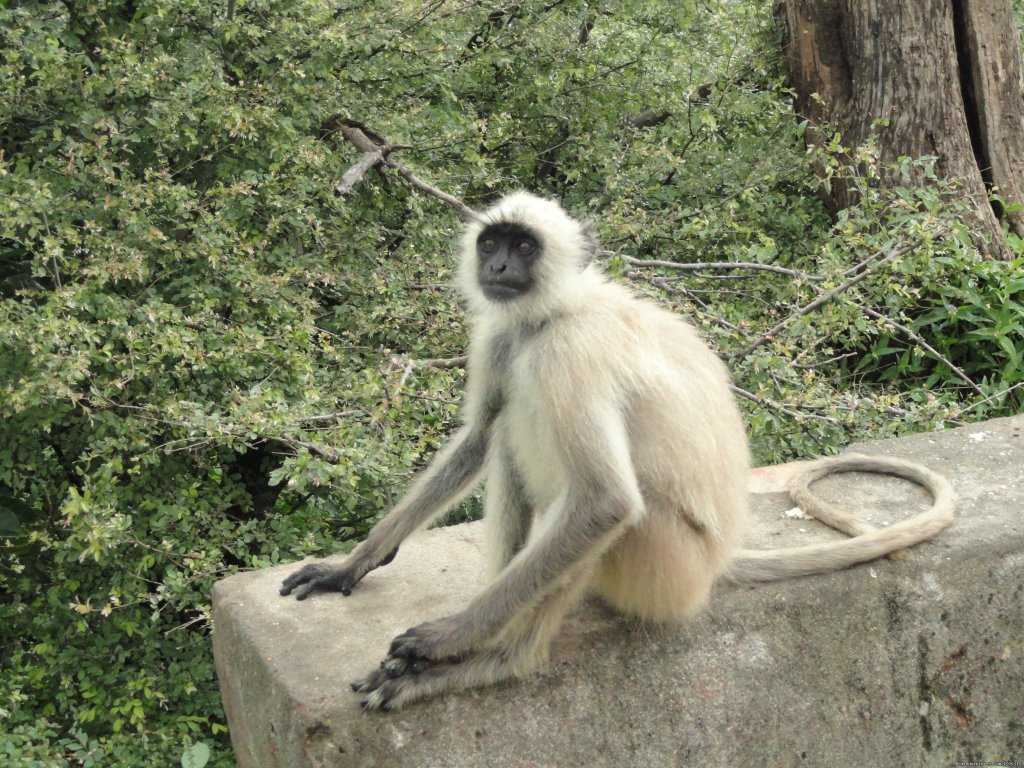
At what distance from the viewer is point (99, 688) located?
4379 mm

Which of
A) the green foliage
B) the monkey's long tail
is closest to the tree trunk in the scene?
the green foliage

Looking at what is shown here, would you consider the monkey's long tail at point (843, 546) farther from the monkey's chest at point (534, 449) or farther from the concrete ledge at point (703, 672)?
the monkey's chest at point (534, 449)

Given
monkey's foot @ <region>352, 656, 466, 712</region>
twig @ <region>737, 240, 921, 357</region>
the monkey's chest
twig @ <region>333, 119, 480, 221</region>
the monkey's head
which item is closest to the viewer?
monkey's foot @ <region>352, 656, 466, 712</region>

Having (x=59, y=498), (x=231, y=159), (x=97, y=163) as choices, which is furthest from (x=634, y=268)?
(x=59, y=498)

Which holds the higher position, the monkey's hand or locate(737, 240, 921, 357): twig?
locate(737, 240, 921, 357): twig

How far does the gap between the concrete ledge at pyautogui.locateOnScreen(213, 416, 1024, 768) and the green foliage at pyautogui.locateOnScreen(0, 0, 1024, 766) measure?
2.54 feet

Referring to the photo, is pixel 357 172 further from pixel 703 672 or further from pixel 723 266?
pixel 703 672

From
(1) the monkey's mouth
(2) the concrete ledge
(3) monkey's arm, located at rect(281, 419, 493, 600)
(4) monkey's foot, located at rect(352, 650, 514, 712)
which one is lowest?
(2) the concrete ledge

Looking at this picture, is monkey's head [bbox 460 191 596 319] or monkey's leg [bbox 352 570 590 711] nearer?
monkey's leg [bbox 352 570 590 711]

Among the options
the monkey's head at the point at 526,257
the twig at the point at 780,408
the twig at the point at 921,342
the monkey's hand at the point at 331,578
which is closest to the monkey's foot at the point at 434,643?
the monkey's hand at the point at 331,578

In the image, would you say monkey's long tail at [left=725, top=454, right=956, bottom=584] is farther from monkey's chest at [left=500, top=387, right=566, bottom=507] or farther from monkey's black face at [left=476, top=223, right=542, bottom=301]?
monkey's black face at [left=476, top=223, right=542, bottom=301]

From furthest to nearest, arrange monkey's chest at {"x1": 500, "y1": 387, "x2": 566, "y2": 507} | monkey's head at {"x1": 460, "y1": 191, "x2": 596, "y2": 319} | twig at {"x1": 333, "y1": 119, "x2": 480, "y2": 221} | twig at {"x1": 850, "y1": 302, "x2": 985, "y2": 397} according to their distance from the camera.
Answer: twig at {"x1": 850, "y1": 302, "x2": 985, "y2": 397} < twig at {"x1": 333, "y1": 119, "x2": 480, "y2": 221} < monkey's head at {"x1": 460, "y1": 191, "x2": 596, "y2": 319} < monkey's chest at {"x1": 500, "y1": 387, "x2": 566, "y2": 507}

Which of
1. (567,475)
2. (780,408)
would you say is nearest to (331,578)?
(567,475)

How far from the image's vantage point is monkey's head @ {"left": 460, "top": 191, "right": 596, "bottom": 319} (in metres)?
2.96
